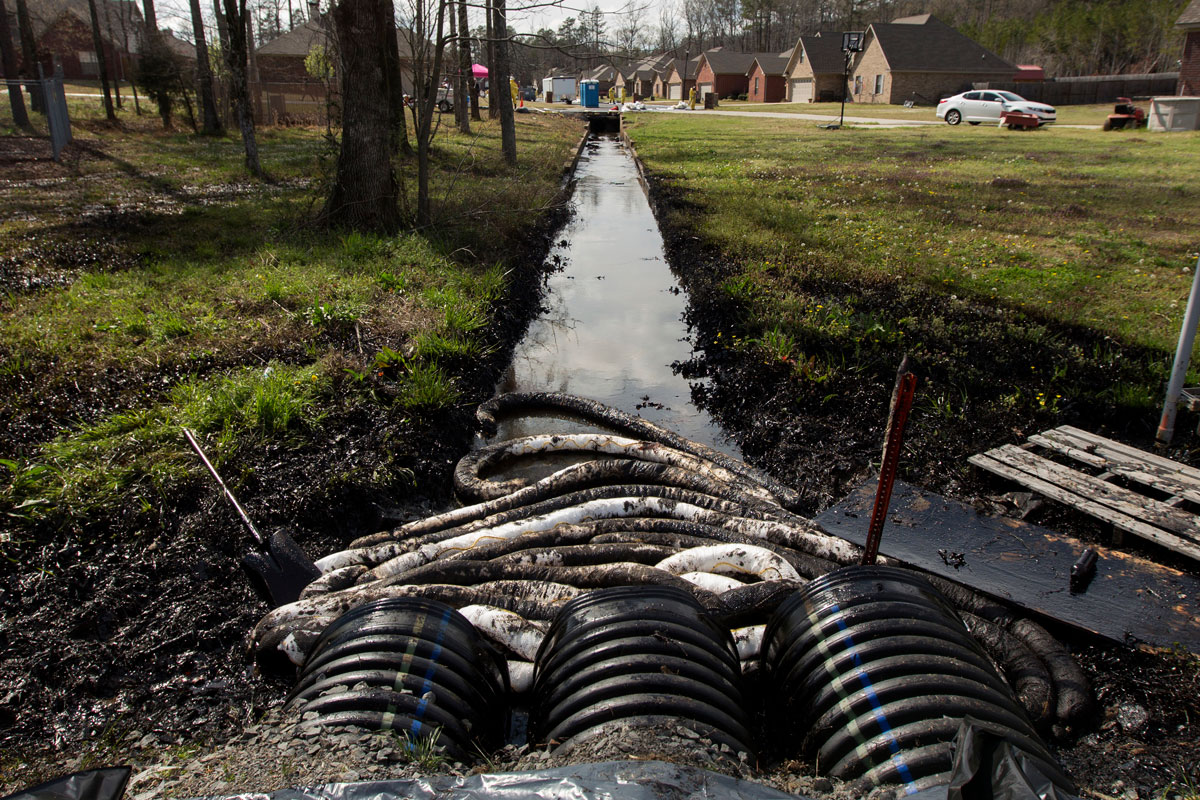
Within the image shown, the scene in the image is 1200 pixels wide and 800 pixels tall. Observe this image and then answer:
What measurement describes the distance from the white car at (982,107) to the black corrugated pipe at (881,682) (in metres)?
34.3

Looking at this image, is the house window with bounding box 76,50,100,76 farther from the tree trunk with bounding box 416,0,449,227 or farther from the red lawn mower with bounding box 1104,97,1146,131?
the red lawn mower with bounding box 1104,97,1146,131

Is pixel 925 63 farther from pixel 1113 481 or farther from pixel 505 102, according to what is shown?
pixel 1113 481

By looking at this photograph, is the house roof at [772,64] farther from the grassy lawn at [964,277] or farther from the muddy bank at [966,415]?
the muddy bank at [966,415]

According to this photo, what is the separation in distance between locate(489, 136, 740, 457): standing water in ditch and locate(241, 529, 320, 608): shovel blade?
2416mm

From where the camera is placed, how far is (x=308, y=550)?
4.12 metres

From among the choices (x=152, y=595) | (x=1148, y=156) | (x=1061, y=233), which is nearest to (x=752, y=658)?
(x=152, y=595)

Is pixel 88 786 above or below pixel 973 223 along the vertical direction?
below

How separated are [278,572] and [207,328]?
352 cm

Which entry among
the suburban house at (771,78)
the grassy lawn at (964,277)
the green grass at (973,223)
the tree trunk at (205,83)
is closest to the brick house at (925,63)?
the suburban house at (771,78)

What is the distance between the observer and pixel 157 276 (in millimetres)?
7480

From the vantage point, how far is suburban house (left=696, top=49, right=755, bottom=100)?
68938 millimetres

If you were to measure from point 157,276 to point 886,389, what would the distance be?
7.33m

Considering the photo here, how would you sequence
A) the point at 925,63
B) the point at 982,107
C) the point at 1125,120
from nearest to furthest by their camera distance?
the point at 1125,120 < the point at 982,107 < the point at 925,63

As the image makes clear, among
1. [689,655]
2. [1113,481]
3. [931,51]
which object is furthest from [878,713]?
[931,51]
